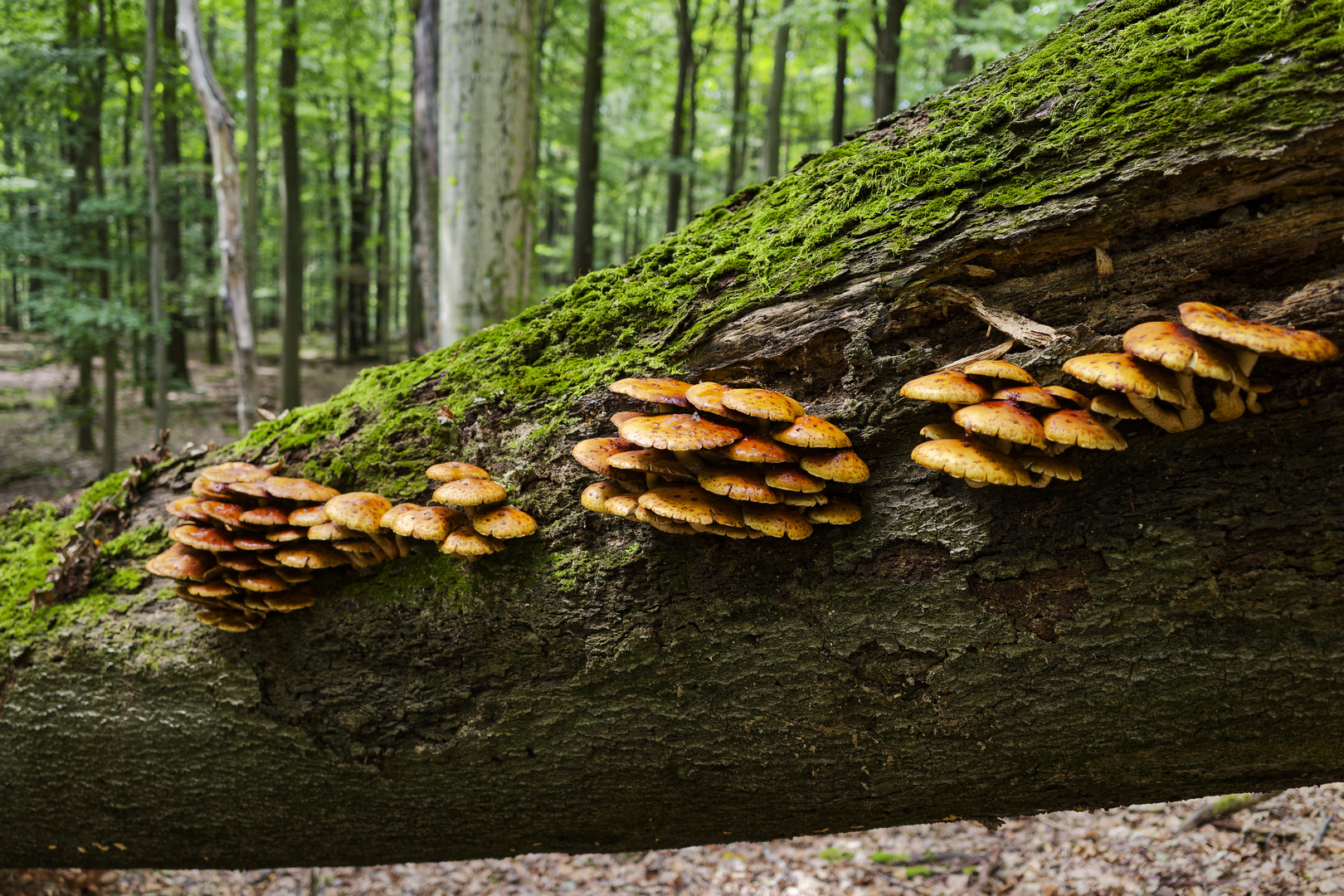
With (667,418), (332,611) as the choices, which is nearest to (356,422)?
(332,611)

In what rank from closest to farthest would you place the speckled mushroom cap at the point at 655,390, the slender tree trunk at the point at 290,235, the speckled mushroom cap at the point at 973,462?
the speckled mushroom cap at the point at 973,462 → the speckled mushroom cap at the point at 655,390 → the slender tree trunk at the point at 290,235

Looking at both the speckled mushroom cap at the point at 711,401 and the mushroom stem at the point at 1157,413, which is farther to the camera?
the speckled mushroom cap at the point at 711,401

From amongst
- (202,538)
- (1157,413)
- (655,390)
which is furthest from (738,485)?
(202,538)

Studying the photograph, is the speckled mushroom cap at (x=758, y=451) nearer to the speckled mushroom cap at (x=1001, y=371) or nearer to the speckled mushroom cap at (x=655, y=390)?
the speckled mushroom cap at (x=655, y=390)

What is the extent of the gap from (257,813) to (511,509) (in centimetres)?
174

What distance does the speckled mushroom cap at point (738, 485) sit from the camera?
179 centimetres

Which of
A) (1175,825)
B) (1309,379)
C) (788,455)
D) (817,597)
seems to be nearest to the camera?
(1309,379)

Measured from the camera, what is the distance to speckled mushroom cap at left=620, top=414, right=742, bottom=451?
1.77m

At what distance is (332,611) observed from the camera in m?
2.53

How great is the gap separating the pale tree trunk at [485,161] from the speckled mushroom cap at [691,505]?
4112mm

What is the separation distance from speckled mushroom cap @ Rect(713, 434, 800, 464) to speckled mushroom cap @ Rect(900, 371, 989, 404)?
355mm

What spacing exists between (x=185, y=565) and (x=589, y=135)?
11113 mm

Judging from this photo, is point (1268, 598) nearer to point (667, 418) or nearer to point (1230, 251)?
point (1230, 251)

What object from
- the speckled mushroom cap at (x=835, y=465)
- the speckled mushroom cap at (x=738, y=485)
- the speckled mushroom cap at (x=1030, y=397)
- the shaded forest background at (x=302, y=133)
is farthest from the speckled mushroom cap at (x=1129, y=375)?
the shaded forest background at (x=302, y=133)
